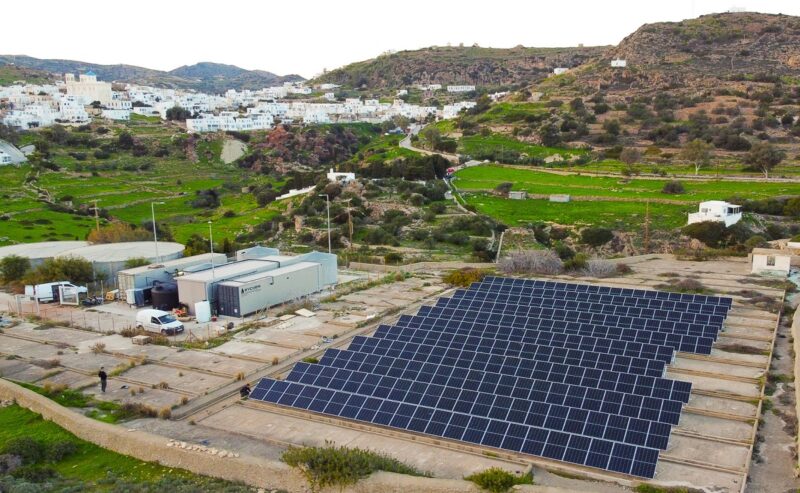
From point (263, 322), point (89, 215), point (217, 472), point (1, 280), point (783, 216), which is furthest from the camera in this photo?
point (89, 215)

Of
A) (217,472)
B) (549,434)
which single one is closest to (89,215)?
(217,472)

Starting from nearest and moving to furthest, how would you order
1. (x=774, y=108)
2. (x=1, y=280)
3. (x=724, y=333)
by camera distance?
(x=724, y=333)
(x=1, y=280)
(x=774, y=108)

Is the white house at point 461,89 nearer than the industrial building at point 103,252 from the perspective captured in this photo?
No

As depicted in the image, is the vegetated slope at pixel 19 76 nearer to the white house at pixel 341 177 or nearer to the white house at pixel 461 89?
the white house at pixel 461 89

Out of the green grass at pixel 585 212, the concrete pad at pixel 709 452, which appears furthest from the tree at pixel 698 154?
the concrete pad at pixel 709 452

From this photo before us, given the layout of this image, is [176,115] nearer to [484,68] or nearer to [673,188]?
[484,68]

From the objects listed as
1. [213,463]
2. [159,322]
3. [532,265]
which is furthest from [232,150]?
[213,463]

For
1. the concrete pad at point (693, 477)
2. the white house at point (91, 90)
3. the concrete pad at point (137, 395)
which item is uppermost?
the white house at point (91, 90)

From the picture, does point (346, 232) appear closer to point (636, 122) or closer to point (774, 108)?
point (636, 122)
